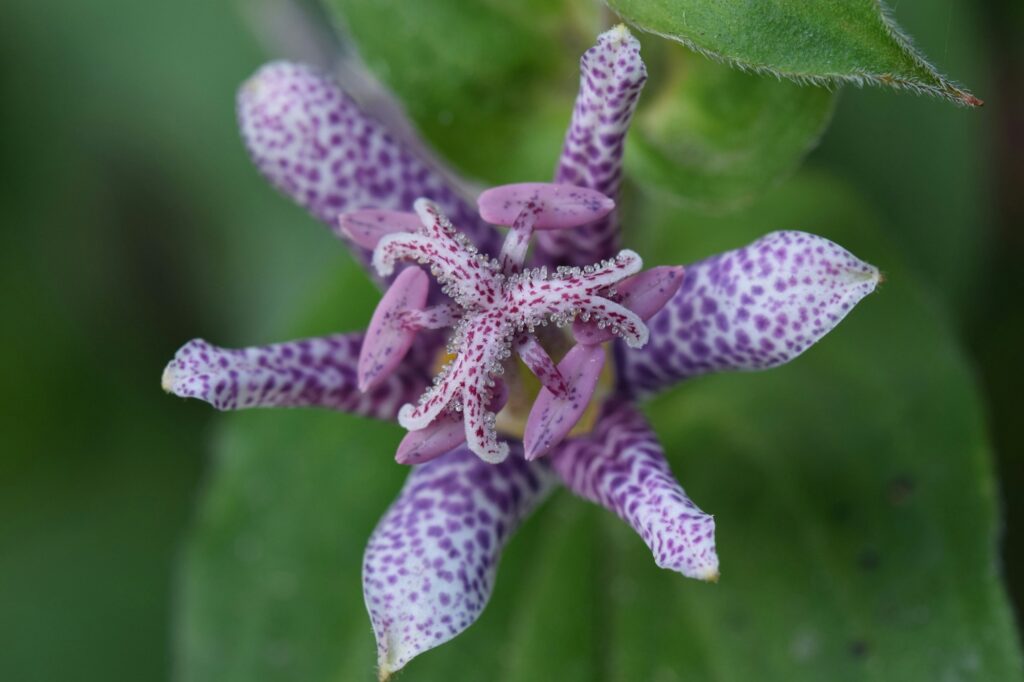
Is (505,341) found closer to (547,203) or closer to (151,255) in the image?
(547,203)

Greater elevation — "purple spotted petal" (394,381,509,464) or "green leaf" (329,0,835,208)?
"green leaf" (329,0,835,208)

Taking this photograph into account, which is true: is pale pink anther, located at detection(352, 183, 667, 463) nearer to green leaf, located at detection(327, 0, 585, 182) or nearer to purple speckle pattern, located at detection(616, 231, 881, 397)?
purple speckle pattern, located at detection(616, 231, 881, 397)

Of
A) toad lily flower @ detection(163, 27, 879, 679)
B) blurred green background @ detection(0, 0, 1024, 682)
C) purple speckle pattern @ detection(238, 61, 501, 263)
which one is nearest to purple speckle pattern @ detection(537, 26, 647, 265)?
toad lily flower @ detection(163, 27, 879, 679)

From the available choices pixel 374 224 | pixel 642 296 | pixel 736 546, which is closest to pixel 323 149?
pixel 374 224

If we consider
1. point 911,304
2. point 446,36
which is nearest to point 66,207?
point 446,36

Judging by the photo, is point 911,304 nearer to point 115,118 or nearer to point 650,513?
point 650,513

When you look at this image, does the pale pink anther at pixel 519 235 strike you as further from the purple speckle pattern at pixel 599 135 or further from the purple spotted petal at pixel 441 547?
the purple spotted petal at pixel 441 547
